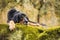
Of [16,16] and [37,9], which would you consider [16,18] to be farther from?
[37,9]

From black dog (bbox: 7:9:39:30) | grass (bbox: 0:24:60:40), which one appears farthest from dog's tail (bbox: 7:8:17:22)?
grass (bbox: 0:24:60:40)

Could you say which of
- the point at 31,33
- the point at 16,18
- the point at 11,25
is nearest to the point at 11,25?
the point at 11,25

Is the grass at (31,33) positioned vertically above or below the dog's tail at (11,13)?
below

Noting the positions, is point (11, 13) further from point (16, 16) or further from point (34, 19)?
point (34, 19)

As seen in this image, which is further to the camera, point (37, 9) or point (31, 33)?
point (37, 9)

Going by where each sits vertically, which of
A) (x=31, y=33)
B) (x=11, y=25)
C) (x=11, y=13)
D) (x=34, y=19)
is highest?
(x=11, y=13)

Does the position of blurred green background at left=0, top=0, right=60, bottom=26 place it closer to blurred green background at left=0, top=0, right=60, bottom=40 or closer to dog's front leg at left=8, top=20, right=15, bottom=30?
blurred green background at left=0, top=0, right=60, bottom=40

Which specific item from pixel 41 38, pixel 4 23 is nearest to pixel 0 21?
pixel 4 23

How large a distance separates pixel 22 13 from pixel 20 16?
11 centimetres

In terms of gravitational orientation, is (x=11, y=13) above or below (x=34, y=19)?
above

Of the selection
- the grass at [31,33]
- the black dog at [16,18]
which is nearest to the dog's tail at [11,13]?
the black dog at [16,18]

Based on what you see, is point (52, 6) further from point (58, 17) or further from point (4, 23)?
point (4, 23)

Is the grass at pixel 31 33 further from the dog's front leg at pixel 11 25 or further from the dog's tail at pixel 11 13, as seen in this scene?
the dog's tail at pixel 11 13

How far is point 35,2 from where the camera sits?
12.5 metres
